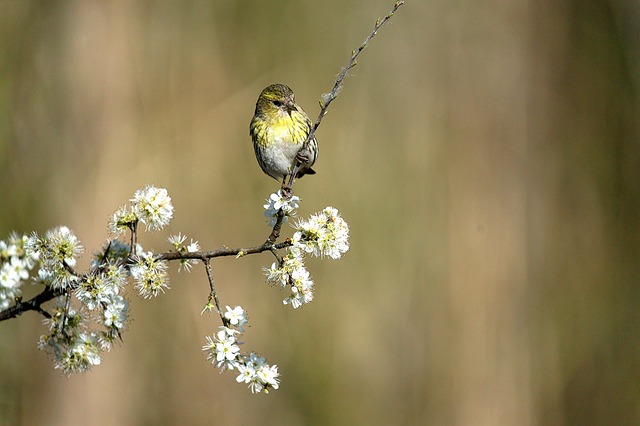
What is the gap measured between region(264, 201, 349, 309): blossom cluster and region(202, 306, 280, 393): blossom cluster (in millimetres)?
101

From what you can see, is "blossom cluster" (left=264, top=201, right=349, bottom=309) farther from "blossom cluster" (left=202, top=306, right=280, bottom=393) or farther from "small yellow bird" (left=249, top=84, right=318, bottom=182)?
"small yellow bird" (left=249, top=84, right=318, bottom=182)

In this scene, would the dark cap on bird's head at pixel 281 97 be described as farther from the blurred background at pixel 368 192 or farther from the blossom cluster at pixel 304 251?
the blurred background at pixel 368 192

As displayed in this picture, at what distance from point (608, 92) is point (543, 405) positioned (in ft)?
6.06

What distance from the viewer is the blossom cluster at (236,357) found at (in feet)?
4.54

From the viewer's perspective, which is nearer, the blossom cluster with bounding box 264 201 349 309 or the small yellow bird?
the blossom cluster with bounding box 264 201 349 309

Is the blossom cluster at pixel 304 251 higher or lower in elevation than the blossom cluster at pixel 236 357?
higher

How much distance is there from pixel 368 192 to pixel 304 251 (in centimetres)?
240

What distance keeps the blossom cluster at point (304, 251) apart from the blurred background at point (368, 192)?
6.73ft

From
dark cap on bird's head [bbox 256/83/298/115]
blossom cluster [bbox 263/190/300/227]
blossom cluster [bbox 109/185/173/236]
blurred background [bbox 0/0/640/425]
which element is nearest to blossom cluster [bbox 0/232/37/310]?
blossom cluster [bbox 109/185/173/236]

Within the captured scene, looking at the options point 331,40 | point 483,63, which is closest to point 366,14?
point 331,40

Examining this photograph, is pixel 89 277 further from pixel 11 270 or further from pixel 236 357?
pixel 236 357

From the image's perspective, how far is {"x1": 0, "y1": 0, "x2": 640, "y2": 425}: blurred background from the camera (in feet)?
11.4

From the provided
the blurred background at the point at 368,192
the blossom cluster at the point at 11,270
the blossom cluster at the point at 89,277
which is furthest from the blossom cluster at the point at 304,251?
the blurred background at the point at 368,192

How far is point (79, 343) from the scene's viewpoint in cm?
142
